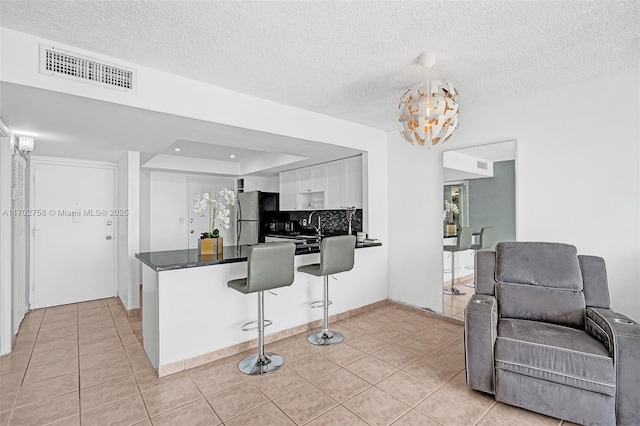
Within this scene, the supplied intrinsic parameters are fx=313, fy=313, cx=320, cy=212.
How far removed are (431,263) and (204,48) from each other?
3.26m

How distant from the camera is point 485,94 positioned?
3.07 m

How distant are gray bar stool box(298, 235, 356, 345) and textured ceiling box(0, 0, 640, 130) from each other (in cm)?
146

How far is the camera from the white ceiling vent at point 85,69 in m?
2.02

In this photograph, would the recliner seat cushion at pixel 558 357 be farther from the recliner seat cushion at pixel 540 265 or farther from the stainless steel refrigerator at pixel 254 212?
the stainless steel refrigerator at pixel 254 212

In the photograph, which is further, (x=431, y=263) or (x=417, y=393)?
(x=431, y=263)

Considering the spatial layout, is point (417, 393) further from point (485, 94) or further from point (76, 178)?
point (76, 178)

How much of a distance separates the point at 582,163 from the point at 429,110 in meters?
1.71

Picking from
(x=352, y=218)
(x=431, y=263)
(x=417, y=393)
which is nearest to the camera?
(x=417, y=393)

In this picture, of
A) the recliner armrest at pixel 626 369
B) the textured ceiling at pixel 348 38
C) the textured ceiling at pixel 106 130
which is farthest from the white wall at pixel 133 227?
the recliner armrest at pixel 626 369

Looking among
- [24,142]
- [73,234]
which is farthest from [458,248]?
[73,234]

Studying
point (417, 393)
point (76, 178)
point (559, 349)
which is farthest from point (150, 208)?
point (559, 349)

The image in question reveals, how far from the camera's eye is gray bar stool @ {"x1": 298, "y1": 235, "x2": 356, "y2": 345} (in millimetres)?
3027

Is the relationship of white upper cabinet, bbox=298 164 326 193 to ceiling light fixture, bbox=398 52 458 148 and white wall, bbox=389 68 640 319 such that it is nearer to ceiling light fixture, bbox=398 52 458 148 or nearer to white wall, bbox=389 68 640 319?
white wall, bbox=389 68 640 319

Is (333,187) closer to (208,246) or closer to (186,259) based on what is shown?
(208,246)
